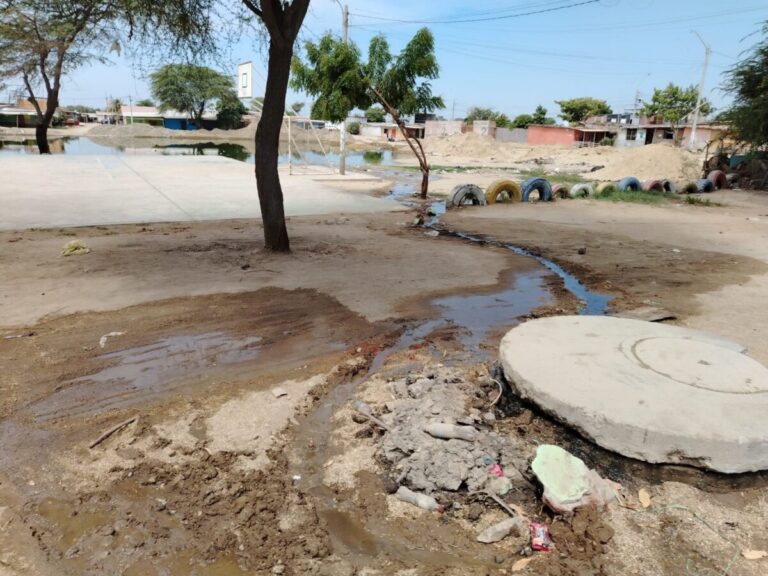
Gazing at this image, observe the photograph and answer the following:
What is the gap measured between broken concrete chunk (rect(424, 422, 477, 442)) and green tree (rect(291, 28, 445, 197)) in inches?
518

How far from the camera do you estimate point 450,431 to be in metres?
3.58

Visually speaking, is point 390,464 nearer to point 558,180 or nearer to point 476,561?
point 476,561

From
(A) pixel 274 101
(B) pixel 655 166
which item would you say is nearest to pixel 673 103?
(B) pixel 655 166

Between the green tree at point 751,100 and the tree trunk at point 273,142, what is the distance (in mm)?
20362

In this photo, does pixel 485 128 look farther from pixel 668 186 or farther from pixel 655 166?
pixel 668 186

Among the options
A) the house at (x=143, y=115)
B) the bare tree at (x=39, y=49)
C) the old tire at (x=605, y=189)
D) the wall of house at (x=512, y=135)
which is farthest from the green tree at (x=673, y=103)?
the house at (x=143, y=115)

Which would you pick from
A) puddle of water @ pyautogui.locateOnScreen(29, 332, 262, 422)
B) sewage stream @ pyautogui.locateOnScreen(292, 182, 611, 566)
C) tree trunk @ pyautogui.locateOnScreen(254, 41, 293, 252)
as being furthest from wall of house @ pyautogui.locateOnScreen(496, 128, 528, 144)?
puddle of water @ pyautogui.locateOnScreen(29, 332, 262, 422)

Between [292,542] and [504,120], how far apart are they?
254ft

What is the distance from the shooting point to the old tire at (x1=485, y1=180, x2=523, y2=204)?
51.0 feet

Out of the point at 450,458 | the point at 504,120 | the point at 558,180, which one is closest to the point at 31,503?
the point at 450,458

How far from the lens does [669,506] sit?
10.1 feet

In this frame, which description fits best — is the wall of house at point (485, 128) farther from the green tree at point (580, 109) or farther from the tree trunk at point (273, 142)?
the tree trunk at point (273, 142)

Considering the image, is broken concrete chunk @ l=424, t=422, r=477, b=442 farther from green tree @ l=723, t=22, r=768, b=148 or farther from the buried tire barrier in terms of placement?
green tree @ l=723, t=22, r=768, b=148

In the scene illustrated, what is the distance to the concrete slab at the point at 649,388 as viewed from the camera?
3289mm
